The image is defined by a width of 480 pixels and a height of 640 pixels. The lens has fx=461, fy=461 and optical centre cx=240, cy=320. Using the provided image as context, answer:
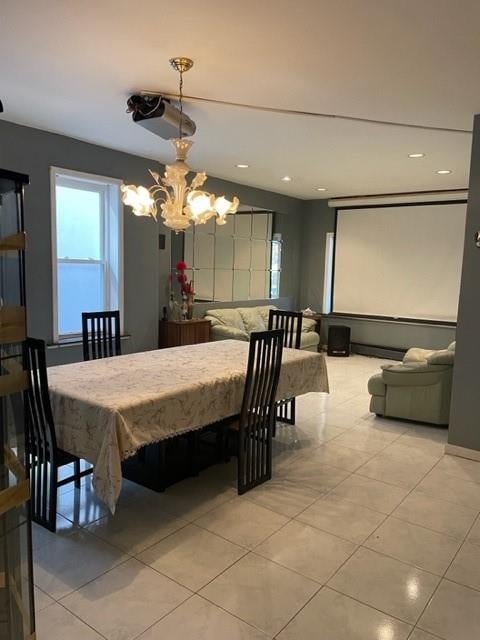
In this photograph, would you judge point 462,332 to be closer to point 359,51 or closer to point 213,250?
point 359,51

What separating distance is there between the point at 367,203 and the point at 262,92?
490 centimetres

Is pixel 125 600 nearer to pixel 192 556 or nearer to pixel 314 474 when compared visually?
pixel 192 556

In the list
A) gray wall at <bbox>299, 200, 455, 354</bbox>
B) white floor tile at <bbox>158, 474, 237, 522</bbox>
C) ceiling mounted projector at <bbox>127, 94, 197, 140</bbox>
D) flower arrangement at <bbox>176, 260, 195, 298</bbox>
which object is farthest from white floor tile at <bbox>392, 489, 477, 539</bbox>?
gray wall at <bbox>299, 200, 455, 354</bbox>

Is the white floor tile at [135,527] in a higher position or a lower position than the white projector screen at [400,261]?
lower

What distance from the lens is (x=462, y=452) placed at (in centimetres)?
369

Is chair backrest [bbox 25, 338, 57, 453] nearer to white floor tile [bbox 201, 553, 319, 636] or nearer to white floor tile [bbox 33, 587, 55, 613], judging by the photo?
white floor tile [bbox 33, 587, 55, 613]

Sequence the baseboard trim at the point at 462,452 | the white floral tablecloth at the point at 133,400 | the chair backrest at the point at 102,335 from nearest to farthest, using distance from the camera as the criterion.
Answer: the white floral tablecloth at the point at 133,400 → the baseboard trim at the point at 462,452 → the chair backrest at the point at 102,335

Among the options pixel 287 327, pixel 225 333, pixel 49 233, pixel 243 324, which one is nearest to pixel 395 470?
pixel 287 327

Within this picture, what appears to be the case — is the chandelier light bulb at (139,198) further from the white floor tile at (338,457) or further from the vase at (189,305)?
the vase at (189,305)

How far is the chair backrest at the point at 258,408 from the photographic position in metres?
2.91

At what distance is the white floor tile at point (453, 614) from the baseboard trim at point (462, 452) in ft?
5.46

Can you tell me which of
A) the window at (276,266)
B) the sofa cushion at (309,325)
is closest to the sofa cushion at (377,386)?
the sofa cushion at (309,325)

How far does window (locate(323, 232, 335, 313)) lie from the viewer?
841 centimetres

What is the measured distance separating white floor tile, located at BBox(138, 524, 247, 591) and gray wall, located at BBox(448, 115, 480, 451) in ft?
7.17
